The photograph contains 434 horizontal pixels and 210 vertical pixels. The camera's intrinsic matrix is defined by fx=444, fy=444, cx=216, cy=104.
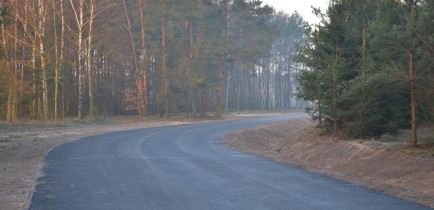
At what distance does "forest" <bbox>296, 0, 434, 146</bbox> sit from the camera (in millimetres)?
14578

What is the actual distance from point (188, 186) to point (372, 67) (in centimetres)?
921

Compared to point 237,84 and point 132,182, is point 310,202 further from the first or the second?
point 237,84

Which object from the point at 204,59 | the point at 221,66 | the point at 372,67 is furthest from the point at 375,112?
the point at 204,59

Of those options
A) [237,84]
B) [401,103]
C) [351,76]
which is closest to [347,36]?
[351,76]

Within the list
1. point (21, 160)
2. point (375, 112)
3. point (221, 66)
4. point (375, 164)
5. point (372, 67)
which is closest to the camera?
point (375, 164)

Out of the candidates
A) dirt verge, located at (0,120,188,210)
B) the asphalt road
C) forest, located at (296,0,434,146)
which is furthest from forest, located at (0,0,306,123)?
forest, located at (296,0,434,146)

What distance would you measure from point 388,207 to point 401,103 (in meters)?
13.3

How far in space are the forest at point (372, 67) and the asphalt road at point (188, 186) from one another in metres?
5.00

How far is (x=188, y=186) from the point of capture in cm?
1058

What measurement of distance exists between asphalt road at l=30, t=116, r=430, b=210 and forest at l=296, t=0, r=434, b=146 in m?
5.00

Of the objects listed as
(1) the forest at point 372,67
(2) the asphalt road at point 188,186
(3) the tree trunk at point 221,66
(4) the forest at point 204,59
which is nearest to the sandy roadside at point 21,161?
(2) the asphalt road at point 188,186

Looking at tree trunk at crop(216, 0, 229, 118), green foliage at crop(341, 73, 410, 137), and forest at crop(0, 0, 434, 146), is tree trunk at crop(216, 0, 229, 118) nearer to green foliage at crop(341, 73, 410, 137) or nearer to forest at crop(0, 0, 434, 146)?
forest at crop(0, 0, 434, 146)

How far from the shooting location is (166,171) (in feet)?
43.0

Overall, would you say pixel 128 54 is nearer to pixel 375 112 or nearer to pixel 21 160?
pixel 21 160
